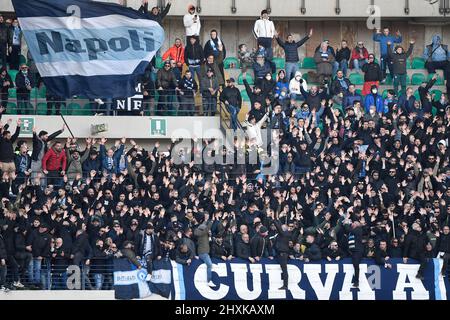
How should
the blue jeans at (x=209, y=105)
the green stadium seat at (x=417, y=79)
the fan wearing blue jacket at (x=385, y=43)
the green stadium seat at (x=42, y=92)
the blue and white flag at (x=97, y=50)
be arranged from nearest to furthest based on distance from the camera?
1. the blue and white flag at (x=97, y=50)
2. the blue jeans at (x=209, y=105)
3. the green stadium seat at (x=42, y=92)
4. the fan wearing blue jacket at (x=385, y=43)
5. the green stadium seat at (x=417, y=79)

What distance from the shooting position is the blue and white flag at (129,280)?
3588 centimetres

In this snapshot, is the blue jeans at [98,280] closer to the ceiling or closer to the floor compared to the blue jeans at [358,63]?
closer to the floor

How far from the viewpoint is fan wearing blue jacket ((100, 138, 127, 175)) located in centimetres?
3853

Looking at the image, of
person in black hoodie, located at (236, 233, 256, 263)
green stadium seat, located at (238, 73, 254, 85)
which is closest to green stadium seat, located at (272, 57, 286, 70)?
green stadium seat, located at (238, 73, 254, 85)

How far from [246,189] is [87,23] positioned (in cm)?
520

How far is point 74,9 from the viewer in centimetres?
3444

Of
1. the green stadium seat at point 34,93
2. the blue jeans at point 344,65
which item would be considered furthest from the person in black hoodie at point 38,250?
the blue jeans at point 344,65

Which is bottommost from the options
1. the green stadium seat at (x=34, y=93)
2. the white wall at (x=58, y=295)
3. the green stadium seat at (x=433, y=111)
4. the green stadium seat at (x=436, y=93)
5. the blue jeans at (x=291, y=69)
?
the white wall at (x=58, y=295)

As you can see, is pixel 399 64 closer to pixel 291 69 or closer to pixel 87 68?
pixel 291 69

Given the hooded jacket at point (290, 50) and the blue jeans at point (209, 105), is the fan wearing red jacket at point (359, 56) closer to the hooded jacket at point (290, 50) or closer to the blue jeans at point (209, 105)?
the hooded jacket at point (290, 50)

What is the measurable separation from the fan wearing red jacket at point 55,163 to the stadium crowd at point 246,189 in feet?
0.10

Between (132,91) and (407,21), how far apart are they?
40.8ft

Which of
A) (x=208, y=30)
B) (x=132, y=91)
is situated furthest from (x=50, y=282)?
(x=208, y=30)

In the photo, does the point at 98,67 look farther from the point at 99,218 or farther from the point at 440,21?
the point at 440,21
